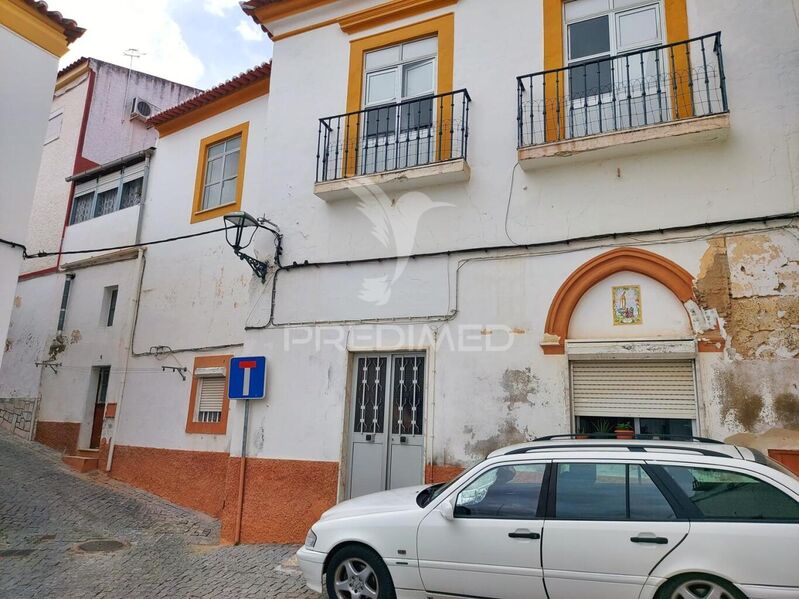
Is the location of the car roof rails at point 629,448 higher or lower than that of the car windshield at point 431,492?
higher

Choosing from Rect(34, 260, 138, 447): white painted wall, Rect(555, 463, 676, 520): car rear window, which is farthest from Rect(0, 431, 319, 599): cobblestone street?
Rect(555, 463, 676, 520): car rear window

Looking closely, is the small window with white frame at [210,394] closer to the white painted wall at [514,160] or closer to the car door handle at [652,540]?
the white painted wall at [514,160]

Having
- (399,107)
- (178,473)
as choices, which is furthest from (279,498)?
(399,107)

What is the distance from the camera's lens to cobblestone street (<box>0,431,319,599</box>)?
610 centimetres

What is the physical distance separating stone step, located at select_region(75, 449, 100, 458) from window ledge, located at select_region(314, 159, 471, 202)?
803 cm

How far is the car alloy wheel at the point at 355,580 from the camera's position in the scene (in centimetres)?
477

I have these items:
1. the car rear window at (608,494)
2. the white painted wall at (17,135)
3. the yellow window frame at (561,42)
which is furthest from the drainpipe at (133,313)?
the car rear window at (608,494)

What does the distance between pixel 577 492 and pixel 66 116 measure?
1746 centimetres

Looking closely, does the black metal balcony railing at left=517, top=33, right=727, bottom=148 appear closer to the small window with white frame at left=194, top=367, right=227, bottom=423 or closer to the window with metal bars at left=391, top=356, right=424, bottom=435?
the window with metal bars at left=391, top=356, right=424, bottom=435

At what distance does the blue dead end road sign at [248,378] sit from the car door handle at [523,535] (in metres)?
4.65

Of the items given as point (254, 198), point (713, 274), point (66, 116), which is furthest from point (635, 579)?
point (66, 116)

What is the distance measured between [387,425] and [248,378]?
214cm

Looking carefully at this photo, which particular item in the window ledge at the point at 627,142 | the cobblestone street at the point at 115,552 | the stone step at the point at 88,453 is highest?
the window ledge at the point at 627,142

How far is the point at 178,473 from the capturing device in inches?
412
